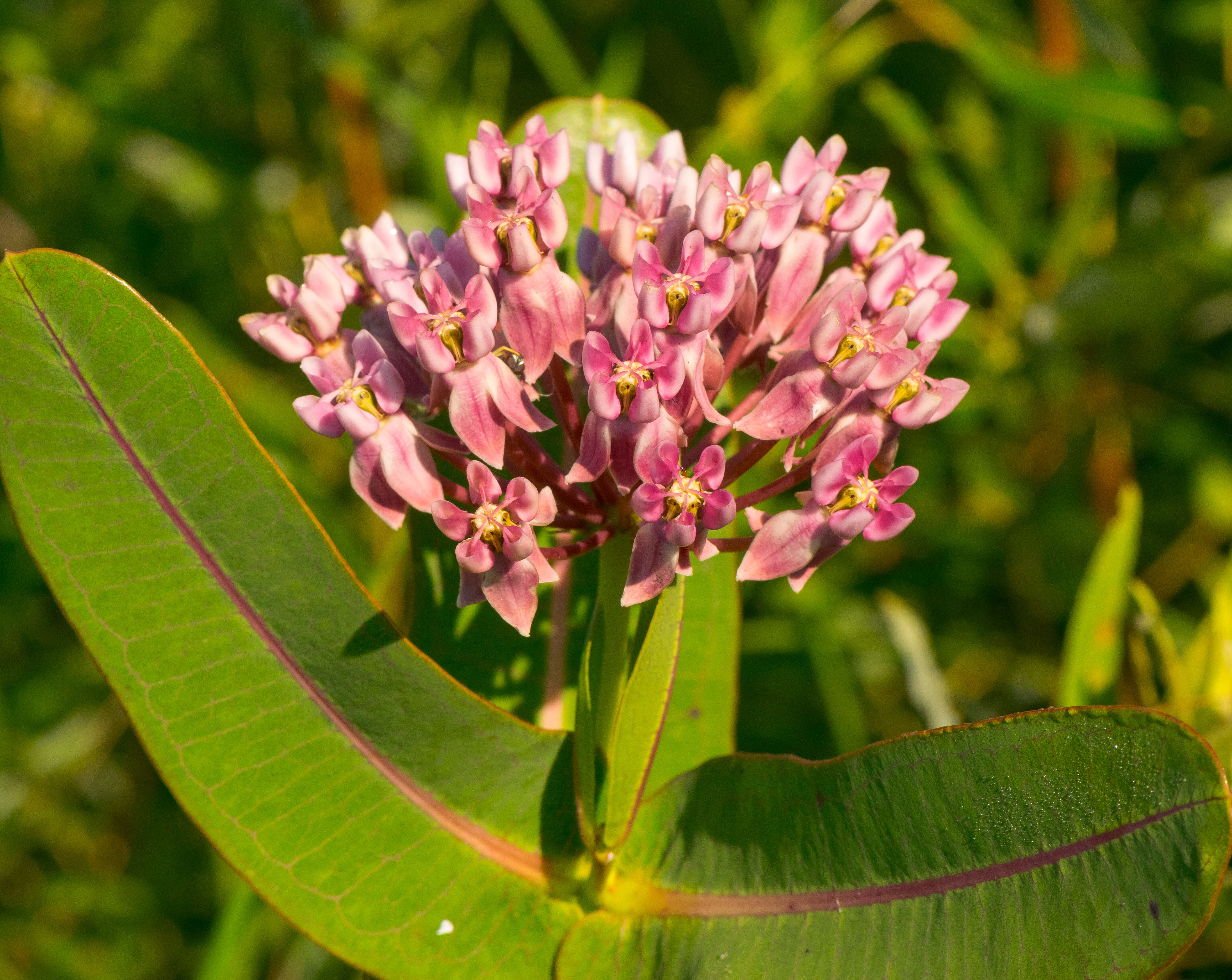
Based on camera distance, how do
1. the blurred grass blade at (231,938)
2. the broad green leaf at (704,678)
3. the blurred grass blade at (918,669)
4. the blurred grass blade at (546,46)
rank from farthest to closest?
Answer: the blurred grass blade at (546,46), the blurred grass blade at (231,938), the blurred grass blade at (918,669), the broad green leaf at (704,678)

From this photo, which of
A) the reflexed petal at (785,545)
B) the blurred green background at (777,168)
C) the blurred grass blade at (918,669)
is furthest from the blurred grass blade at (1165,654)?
the reflexed petal at (785,545)

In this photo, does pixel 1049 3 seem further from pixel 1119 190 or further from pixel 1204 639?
pixel 1204 639

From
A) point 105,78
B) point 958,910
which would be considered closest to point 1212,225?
point 958,910

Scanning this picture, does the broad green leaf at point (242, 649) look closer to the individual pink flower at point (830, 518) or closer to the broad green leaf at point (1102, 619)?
the individual pink flower at point (830, 518)

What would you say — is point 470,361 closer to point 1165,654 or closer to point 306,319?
point 306,319

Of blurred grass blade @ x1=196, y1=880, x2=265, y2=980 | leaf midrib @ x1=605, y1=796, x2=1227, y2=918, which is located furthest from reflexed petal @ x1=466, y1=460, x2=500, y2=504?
blurred grass blade @ x1=196, y1=880, x2=265, y2=980
